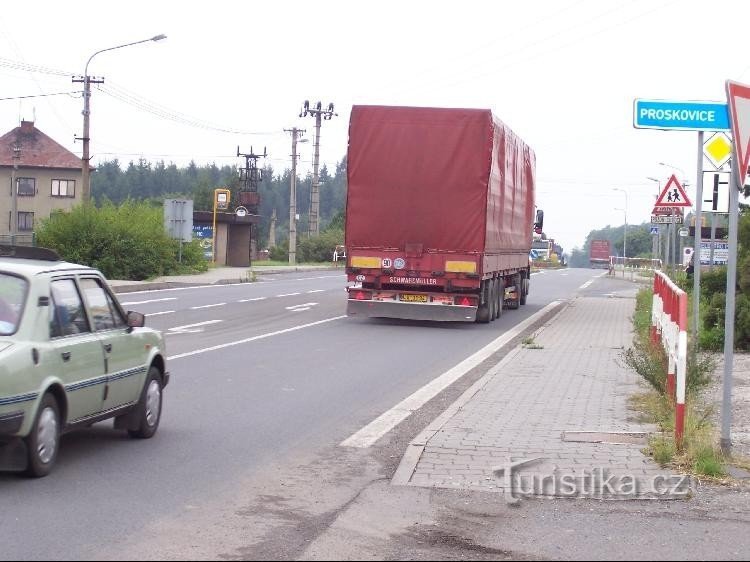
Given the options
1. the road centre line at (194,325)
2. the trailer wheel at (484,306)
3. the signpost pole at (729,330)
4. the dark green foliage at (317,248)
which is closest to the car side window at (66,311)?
the signpost pole at (729,330)

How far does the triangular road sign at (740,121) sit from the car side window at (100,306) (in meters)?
4.71

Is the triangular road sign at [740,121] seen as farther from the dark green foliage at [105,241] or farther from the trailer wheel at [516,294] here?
the dark green foliage at [105,241]

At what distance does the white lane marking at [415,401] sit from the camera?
9758 millimetres

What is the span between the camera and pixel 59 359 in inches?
302

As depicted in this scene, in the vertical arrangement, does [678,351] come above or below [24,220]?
below

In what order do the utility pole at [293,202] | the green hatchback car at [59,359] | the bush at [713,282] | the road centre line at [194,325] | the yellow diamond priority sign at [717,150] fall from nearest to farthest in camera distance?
the green hatchback car at [59,359]
the yellow diamond priority sign at [717,150]
the road centre line at [194,325]
the bush at [713,282]
the utility pole at [293,202]

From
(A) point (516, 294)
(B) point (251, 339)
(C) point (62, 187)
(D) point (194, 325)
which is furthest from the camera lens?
(C) point (62, 187)

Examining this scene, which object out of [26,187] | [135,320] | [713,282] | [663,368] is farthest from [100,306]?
[26,187]

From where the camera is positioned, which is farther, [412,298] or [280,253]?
[280,253]

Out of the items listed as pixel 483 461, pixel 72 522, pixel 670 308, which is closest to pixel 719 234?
pixel 670 308

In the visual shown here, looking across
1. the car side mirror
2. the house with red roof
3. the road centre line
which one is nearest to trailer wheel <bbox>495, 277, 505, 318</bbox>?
→ the road centre line

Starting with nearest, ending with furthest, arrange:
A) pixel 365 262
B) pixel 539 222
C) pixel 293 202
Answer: pixel 365 262 → pixel 539 222 → pixel 293 202

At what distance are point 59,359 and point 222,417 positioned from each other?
10.4ft

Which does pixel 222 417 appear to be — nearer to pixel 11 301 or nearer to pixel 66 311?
pixel 66 311
